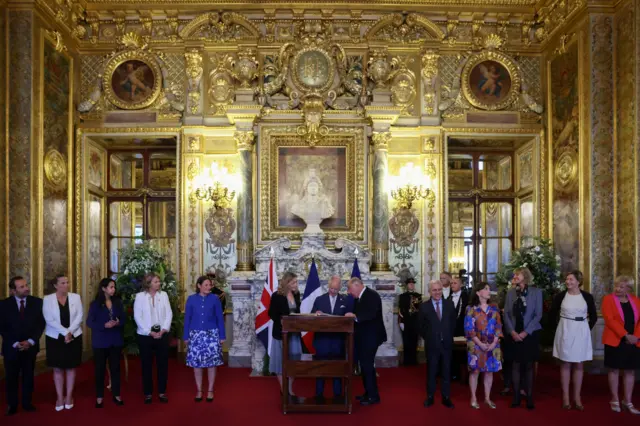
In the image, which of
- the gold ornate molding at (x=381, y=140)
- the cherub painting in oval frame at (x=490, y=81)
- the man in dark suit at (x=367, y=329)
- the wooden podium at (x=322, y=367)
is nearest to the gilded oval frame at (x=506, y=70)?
the cherub painting in oval frame at (x=490, y=81)

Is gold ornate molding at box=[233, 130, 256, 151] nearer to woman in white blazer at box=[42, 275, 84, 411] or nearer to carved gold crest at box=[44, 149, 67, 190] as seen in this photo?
carved gold crest at box=[44, 149, 67, 190]

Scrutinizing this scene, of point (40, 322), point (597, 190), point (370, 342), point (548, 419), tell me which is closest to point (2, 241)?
point (40, 322)

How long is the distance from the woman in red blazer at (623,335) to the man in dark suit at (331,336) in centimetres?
306

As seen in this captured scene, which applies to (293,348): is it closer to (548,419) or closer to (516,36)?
(548,419)

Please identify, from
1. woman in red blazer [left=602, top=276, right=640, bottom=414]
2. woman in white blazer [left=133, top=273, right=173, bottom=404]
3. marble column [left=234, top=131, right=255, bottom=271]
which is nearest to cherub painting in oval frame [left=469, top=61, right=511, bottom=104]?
marble column [left=234, top=131, right=255, bottom=271]

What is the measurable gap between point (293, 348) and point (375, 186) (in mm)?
4279

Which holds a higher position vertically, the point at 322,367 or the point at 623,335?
the point at 623,335

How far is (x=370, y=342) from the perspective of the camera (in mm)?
7516

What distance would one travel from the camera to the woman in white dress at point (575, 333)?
731 centimetres

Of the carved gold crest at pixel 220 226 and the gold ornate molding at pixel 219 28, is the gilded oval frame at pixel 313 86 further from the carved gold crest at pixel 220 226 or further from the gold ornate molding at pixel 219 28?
the carved gold crest at pixel 220 226

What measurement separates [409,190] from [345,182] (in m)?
1.17

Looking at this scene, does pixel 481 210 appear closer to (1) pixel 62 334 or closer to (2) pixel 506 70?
(2) pixel 506 70

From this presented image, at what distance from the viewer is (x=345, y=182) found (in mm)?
11477

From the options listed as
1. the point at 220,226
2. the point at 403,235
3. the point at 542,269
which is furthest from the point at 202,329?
the point at 542,269
